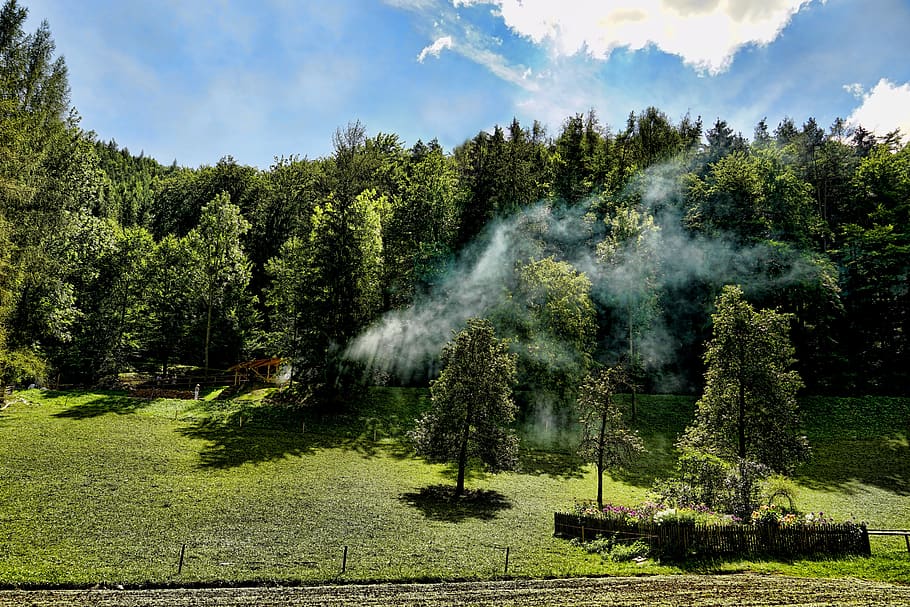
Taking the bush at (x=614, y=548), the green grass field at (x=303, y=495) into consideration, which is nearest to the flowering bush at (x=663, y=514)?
the bush at (x=614, y=548)

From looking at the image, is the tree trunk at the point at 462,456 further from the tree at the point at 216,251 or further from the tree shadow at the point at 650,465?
the tree at the point at 216,251

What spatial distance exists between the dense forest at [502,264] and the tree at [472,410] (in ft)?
40.4

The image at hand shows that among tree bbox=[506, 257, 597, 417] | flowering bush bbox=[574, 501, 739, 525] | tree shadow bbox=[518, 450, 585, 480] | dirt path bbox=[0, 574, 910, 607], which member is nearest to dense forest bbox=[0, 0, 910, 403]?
tree bbox=[506, 257, 597, 417]

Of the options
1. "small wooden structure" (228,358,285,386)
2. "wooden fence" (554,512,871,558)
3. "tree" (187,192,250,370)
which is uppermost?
"tree" (187,192,250,370)

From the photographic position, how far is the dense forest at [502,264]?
35031 mm

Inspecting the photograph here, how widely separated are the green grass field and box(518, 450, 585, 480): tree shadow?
6.8 inches

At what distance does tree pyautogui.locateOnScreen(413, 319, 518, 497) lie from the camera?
23.8 meters

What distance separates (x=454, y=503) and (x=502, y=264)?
24.8 metres

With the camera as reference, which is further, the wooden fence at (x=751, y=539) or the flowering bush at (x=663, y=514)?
the flowering bush at (x=663, y=514)

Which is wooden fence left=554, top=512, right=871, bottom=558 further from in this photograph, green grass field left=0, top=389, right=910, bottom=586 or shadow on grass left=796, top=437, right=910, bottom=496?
shadow on grass left=796, top=437, right=910, bottom=496

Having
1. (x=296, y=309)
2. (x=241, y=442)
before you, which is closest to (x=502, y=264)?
(x=296, y=309)

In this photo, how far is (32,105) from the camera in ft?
103

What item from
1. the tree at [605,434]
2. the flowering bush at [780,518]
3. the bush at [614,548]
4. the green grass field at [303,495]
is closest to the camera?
the green grass field at [303,495]

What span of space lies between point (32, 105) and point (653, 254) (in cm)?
4395
